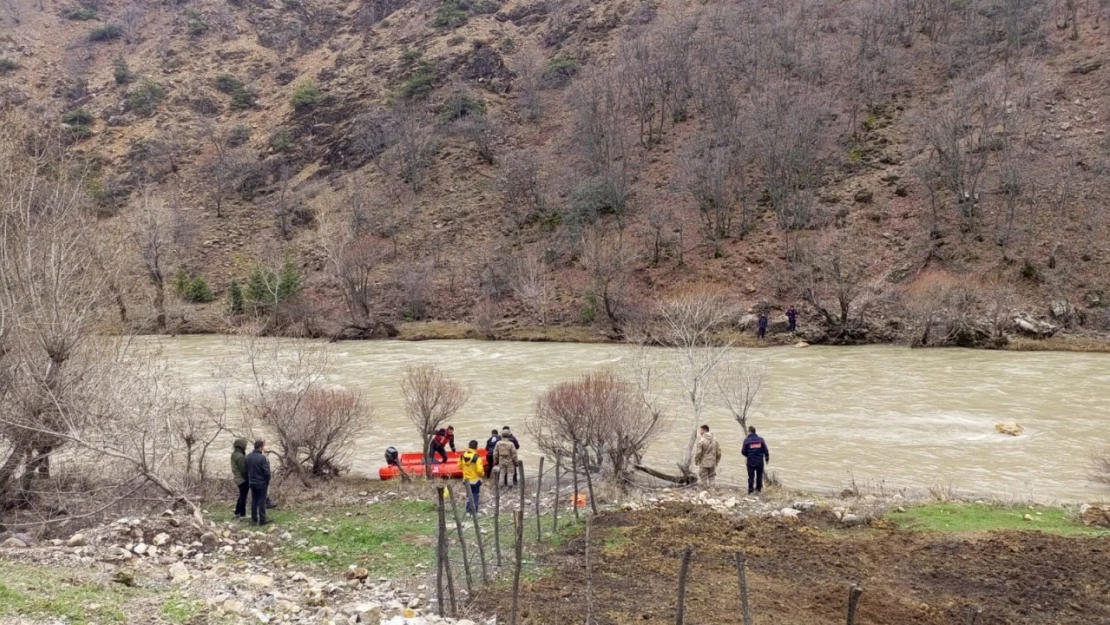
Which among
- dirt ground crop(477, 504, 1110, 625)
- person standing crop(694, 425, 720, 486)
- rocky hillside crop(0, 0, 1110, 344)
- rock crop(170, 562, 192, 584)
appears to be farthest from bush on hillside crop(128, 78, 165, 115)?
dirt ground crop(477, 504, 1110, 625)

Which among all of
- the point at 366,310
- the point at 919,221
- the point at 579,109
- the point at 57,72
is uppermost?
the point at 57,72

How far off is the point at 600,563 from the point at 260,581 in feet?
14.8

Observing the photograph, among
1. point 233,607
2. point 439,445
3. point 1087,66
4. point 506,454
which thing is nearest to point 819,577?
point 506,454

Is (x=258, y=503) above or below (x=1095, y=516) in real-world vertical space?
above

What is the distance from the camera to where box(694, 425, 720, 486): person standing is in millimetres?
15328

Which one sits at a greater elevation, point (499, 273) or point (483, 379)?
point (499, 273)

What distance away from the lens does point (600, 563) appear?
10.4 meters

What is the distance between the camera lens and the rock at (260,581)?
920 cm

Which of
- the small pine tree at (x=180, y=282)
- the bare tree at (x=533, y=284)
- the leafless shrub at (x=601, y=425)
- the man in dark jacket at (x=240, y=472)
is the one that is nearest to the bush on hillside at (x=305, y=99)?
the small pine tree at (x=180, y=282)

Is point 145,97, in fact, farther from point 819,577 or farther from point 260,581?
point 819,577

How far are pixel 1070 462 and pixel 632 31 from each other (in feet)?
221

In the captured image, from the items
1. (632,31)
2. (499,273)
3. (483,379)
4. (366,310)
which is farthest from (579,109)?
(483,379)

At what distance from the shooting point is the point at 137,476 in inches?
483

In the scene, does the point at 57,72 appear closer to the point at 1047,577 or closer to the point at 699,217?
the point at 699,217
